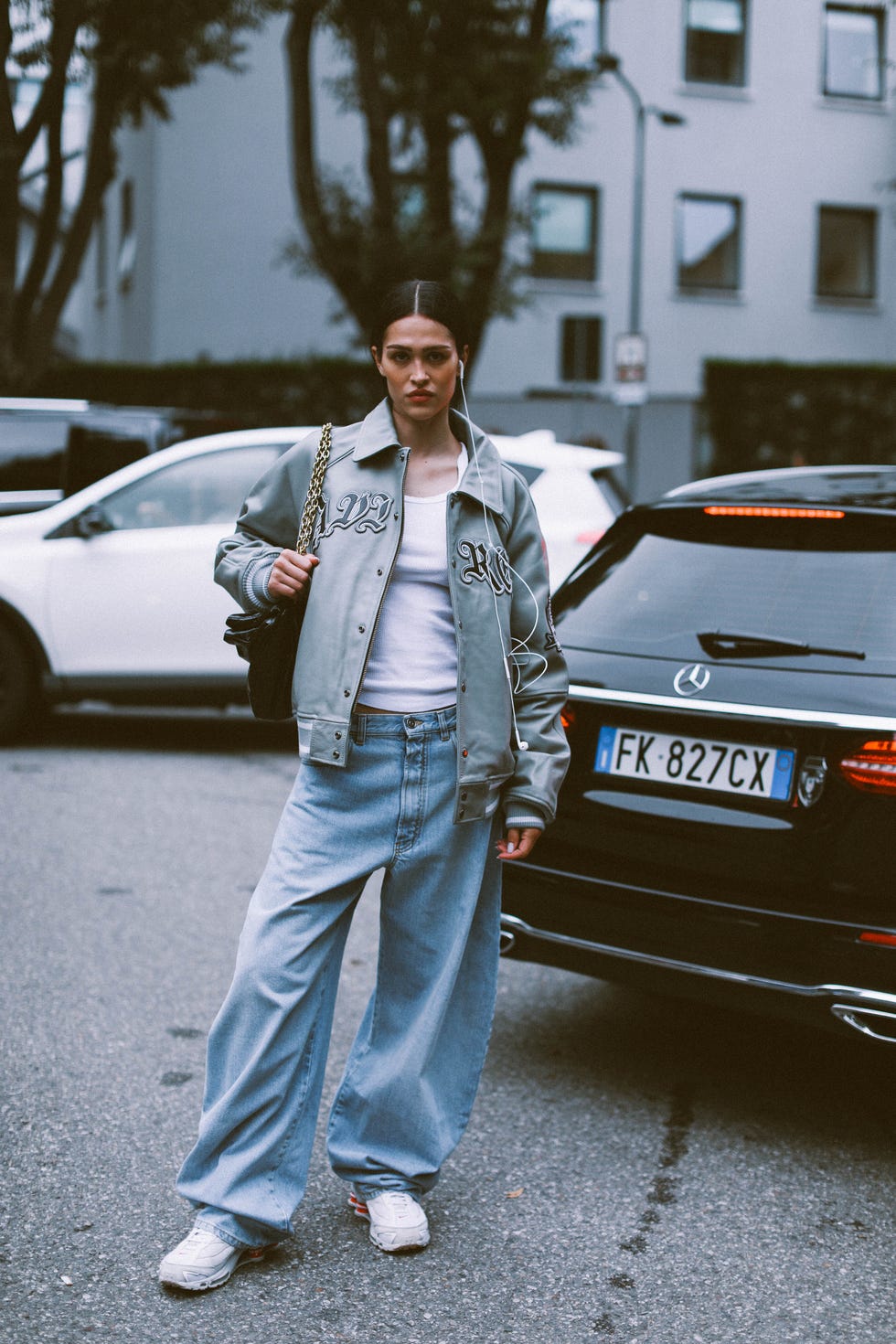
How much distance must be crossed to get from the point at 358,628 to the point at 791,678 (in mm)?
1169

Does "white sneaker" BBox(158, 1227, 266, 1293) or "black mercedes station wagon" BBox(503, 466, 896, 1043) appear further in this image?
"black mercedes station wagon" BBox(503, 466, 896, 1043)

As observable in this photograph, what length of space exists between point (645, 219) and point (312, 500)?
24292 mm

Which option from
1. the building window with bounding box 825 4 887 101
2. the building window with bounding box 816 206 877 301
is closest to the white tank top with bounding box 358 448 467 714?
the building window with bounding box 816 206 877 301

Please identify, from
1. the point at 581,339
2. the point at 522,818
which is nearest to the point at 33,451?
the point at 522,818

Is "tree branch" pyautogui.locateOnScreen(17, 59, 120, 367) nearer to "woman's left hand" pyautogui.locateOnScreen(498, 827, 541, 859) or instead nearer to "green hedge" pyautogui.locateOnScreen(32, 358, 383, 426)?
"green hedge" pyautogui.locateOnScreen(32, 358, 383, 426)

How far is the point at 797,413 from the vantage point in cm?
2380

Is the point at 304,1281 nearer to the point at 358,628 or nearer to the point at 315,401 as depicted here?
the point at 358,628

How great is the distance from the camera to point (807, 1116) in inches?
154

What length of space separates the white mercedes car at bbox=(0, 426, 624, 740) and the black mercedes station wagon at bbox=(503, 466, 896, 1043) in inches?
182

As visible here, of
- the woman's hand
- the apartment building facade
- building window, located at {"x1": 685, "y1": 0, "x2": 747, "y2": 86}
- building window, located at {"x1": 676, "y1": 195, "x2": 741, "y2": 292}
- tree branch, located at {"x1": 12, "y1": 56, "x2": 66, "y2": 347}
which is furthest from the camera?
building window, located at {"x1": 676, "y1": 195, "x2": 741, "y2": 292}

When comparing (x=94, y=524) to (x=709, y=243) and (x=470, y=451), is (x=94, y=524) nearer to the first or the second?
(x=470, y=451)

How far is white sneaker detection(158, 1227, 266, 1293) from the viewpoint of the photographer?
9.34ft

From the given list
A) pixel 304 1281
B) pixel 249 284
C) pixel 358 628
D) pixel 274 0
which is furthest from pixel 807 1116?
pixel 249 284

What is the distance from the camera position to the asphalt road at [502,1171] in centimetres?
283
